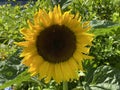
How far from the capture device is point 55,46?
5.36 ft

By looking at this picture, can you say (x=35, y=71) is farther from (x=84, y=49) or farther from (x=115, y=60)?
(x=115, y=60)

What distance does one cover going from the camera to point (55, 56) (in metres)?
1.66

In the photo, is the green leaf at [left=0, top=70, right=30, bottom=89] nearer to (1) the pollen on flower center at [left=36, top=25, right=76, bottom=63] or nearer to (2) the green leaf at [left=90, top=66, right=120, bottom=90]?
(1) the pollen on flower center at [left=36, top=25, right=76, bottom=63]

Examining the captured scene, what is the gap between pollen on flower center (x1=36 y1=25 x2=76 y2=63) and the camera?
5.30 feet

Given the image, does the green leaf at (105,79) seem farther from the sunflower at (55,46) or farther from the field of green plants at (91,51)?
the sunflower at (55,46)

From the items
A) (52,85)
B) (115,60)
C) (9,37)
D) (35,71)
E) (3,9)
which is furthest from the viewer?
(3,9)

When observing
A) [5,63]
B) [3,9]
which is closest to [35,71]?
[5,63]

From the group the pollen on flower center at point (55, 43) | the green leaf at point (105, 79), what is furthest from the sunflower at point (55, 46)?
the green leaf at point (105, 79)

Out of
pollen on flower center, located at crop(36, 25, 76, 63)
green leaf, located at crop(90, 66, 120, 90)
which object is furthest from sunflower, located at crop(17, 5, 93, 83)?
green leaf, located at crop(90, 66, 120, 90)

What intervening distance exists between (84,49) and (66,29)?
3.9 inches

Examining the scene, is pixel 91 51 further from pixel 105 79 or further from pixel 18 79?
pixel 18 79

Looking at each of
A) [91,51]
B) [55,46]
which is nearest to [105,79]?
[55,46]

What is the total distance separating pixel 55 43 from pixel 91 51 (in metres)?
0.55

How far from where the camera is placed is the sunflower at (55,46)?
1.56 m
